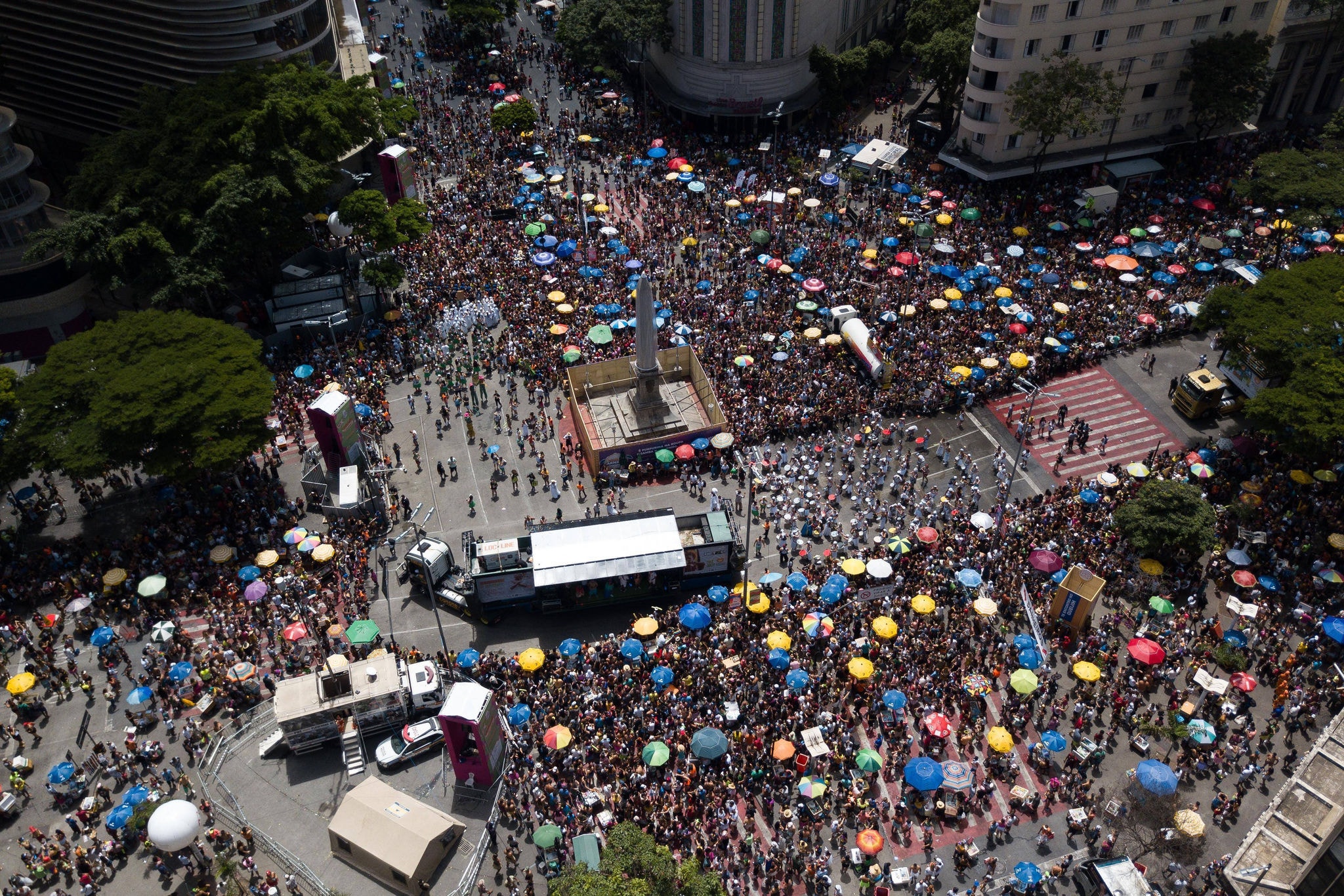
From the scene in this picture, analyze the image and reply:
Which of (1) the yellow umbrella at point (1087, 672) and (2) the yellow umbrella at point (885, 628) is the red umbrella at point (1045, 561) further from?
(2) the yellow umbrella at point (885, 628)

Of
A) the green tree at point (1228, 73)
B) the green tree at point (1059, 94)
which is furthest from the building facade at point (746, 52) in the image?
the green tree at point (1228, 73)

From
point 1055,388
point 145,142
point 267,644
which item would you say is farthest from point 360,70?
point 1055,388

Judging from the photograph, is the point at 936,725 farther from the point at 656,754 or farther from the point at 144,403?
the point at 144,403

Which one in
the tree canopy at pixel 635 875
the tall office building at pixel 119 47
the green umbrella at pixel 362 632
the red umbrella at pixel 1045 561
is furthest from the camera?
the tall office building at pixel 119 47

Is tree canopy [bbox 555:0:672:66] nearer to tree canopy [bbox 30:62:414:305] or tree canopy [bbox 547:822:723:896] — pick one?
tree canopy [bbox 30:62:414:305]

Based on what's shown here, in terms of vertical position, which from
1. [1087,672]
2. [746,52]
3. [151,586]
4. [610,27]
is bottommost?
[151,586]

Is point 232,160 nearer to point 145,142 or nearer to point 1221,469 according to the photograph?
point 145,142

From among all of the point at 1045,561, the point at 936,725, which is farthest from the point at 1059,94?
the point at 936,725

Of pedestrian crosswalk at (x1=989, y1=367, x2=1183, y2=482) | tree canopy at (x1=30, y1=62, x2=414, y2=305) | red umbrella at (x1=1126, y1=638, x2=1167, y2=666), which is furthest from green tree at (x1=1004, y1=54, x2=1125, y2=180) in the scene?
tree canopy at (x1=30, y1=62, x2=414, y2=305)
